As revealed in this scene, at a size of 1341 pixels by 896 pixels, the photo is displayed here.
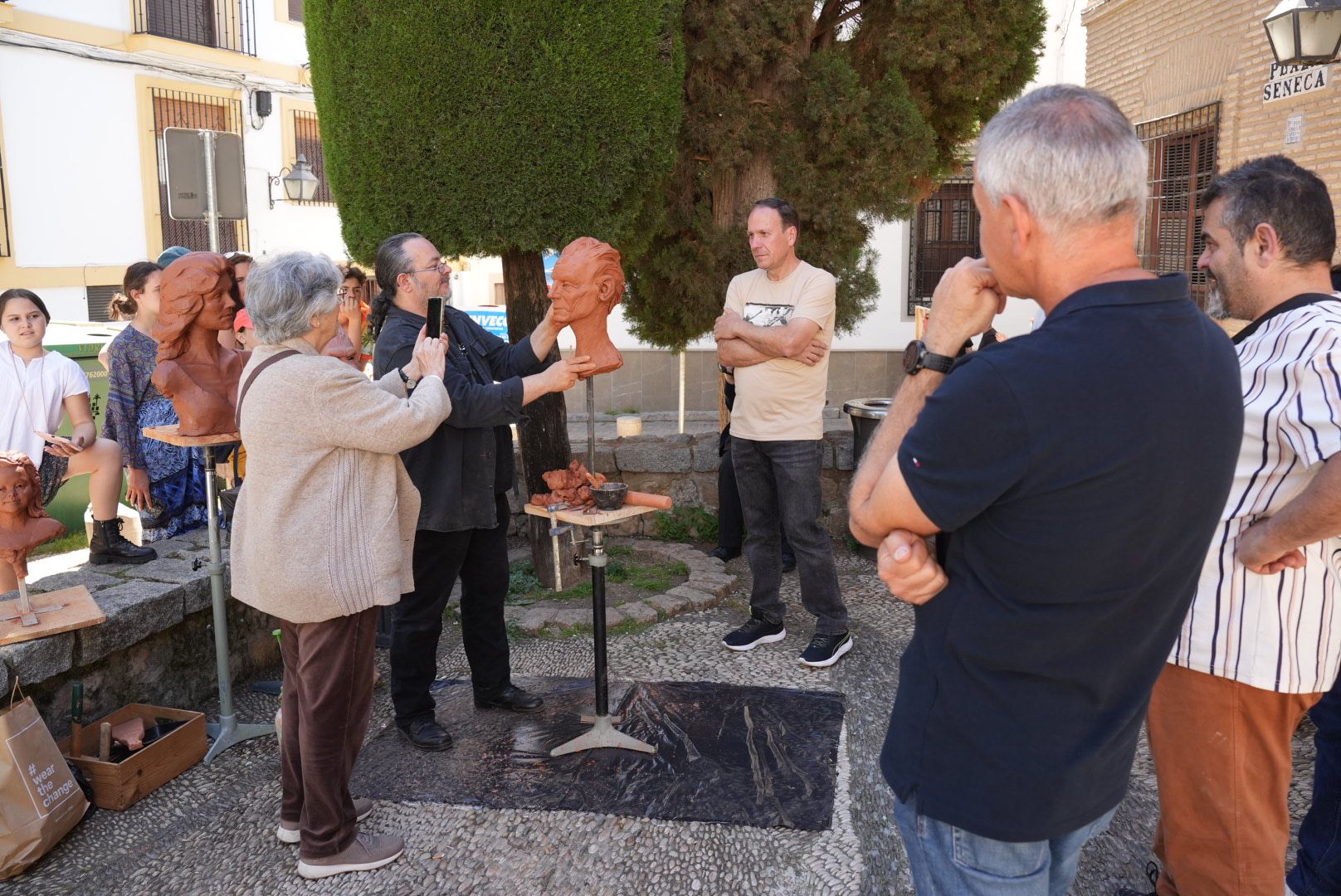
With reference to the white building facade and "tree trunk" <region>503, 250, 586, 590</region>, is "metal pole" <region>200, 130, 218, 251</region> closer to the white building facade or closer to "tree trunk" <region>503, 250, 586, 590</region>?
"tree trunk" <region>503, 250, 586, 590</region>

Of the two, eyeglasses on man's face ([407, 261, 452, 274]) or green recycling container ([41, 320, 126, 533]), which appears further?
green recycling container ([41, 320, 126, 533])

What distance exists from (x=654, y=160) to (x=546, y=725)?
272 cm

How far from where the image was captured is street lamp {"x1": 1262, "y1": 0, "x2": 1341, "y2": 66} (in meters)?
7.29

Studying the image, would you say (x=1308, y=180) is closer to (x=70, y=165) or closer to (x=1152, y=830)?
(x=1152, y=830)

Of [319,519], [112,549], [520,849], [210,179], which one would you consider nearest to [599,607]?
[520,849]

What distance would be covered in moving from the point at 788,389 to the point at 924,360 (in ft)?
9.39

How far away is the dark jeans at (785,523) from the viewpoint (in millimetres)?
4680

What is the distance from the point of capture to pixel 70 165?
15547 millimetres

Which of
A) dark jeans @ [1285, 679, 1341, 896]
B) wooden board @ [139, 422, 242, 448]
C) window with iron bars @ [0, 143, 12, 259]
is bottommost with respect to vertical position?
dark jeans @ [1285, 679, 1341, 896]

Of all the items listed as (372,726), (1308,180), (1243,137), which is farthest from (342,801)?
(1243,137)

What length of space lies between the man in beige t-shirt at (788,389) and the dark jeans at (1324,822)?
2084mm

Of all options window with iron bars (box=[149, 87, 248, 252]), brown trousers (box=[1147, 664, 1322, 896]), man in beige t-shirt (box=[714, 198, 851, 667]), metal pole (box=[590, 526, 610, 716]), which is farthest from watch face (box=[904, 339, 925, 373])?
window with iron bars (box=[149, 87, 248, 252])

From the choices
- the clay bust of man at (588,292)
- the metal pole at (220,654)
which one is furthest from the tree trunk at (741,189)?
the metal pole at (220,654)

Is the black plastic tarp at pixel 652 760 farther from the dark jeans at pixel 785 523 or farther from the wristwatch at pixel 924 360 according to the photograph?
the wristwatch at pixel 924 360
